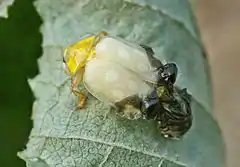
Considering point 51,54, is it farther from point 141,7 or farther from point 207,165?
point 207,165

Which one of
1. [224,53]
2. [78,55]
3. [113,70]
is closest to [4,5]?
[78,55]

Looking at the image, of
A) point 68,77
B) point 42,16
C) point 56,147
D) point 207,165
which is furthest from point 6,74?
point 207,165

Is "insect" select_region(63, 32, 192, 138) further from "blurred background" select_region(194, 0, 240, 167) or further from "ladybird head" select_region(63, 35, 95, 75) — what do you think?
"blurred background" select_region(194, 0, 240, 167)

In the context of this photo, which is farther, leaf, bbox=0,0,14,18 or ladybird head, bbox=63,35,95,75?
leaf, bbox=0,0,14,18

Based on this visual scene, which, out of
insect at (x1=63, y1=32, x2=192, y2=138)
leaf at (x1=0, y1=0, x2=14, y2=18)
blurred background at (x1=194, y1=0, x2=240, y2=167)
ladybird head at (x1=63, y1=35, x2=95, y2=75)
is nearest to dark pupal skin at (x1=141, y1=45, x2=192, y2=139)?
insect at (x1=63, y1=32, x2=192, y2=138)

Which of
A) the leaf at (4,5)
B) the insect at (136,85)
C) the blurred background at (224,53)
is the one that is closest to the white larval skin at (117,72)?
the insect at (136,85)

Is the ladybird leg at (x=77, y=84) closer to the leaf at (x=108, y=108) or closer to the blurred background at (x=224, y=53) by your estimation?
the leaf at (x=108, y=108)

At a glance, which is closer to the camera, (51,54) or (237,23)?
(51,54)

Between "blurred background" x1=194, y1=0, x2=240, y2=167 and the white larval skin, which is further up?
the white larval skin
